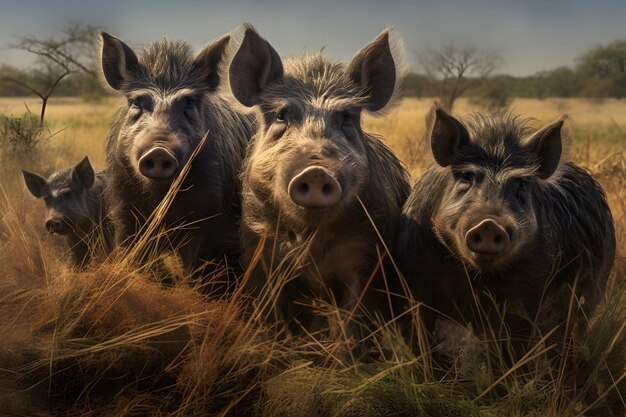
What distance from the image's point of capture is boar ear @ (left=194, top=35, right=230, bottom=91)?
563 cm

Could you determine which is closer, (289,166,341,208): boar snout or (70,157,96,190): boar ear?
(289,166,341,208): boar snout

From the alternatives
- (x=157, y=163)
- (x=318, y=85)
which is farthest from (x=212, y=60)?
(x=318, y=85)

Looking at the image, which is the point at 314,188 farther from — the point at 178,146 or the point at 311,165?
the point at 178,146

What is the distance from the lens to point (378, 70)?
4.93m

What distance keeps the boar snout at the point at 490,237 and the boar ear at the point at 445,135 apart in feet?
2.03

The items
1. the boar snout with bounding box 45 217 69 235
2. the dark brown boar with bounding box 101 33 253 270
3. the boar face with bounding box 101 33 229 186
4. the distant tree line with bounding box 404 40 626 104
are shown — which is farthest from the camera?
the distant tree line with bounding box 404 40 626 104

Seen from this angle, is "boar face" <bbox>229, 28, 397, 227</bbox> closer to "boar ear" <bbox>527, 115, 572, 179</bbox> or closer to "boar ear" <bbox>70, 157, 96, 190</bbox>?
"boar ear" <bbox>527, 115, 572, 179</bbox>

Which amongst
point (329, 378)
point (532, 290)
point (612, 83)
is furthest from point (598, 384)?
point (612, 83)

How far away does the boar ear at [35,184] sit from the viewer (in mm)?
7207

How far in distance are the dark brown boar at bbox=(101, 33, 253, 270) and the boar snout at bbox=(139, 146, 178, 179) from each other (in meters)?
0.08

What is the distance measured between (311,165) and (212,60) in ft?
5.90

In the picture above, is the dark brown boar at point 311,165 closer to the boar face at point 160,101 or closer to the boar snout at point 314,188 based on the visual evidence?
the boar snout at point 314,188

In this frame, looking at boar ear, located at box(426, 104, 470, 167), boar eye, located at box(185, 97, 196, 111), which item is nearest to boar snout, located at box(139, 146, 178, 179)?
boar eye, located at box(185, 97, 196, 111)

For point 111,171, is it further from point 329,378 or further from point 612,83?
point 612,83
